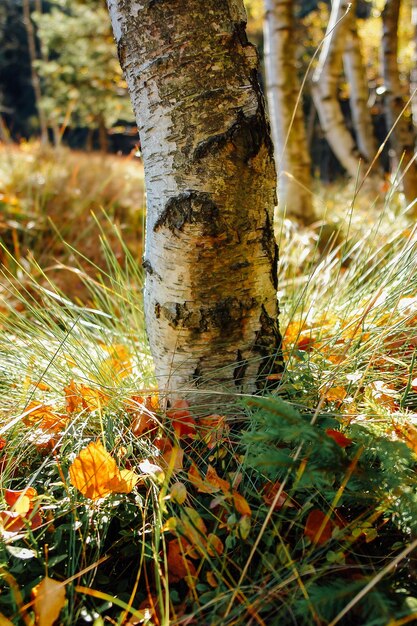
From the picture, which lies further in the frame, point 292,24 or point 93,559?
point 292,24

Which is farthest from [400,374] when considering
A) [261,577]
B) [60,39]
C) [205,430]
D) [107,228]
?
[60,39]

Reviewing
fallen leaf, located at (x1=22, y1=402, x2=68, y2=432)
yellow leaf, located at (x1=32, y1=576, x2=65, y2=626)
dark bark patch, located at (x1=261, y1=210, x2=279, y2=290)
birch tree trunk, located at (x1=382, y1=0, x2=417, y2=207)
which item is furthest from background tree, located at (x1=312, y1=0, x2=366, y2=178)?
yellow leaf, located at (x1=32, y1=576, x2=65, y2=626)

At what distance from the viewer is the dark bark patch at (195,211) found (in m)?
1.13

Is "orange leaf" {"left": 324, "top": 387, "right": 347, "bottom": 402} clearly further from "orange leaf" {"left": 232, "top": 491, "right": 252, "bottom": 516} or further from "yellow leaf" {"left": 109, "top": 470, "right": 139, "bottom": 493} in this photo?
"yellow leaf" {"left": 109, "top": 470, "right": 139, "bottom": 493}

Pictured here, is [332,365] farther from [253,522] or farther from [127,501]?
[127,501]

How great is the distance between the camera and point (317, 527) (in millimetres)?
943

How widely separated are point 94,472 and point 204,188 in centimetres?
69

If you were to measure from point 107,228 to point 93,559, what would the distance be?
11.3ft

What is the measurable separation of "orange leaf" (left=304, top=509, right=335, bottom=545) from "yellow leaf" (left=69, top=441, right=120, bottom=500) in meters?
0.41

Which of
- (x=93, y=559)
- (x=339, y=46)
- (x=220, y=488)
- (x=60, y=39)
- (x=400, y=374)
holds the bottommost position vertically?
(x=93, y=559)

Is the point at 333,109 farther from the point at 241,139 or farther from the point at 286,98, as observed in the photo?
the point at 241,139

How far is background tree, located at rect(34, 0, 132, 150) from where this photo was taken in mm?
10604

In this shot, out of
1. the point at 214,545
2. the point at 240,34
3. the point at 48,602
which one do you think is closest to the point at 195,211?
the point at 240,34

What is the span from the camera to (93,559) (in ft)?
3.19
